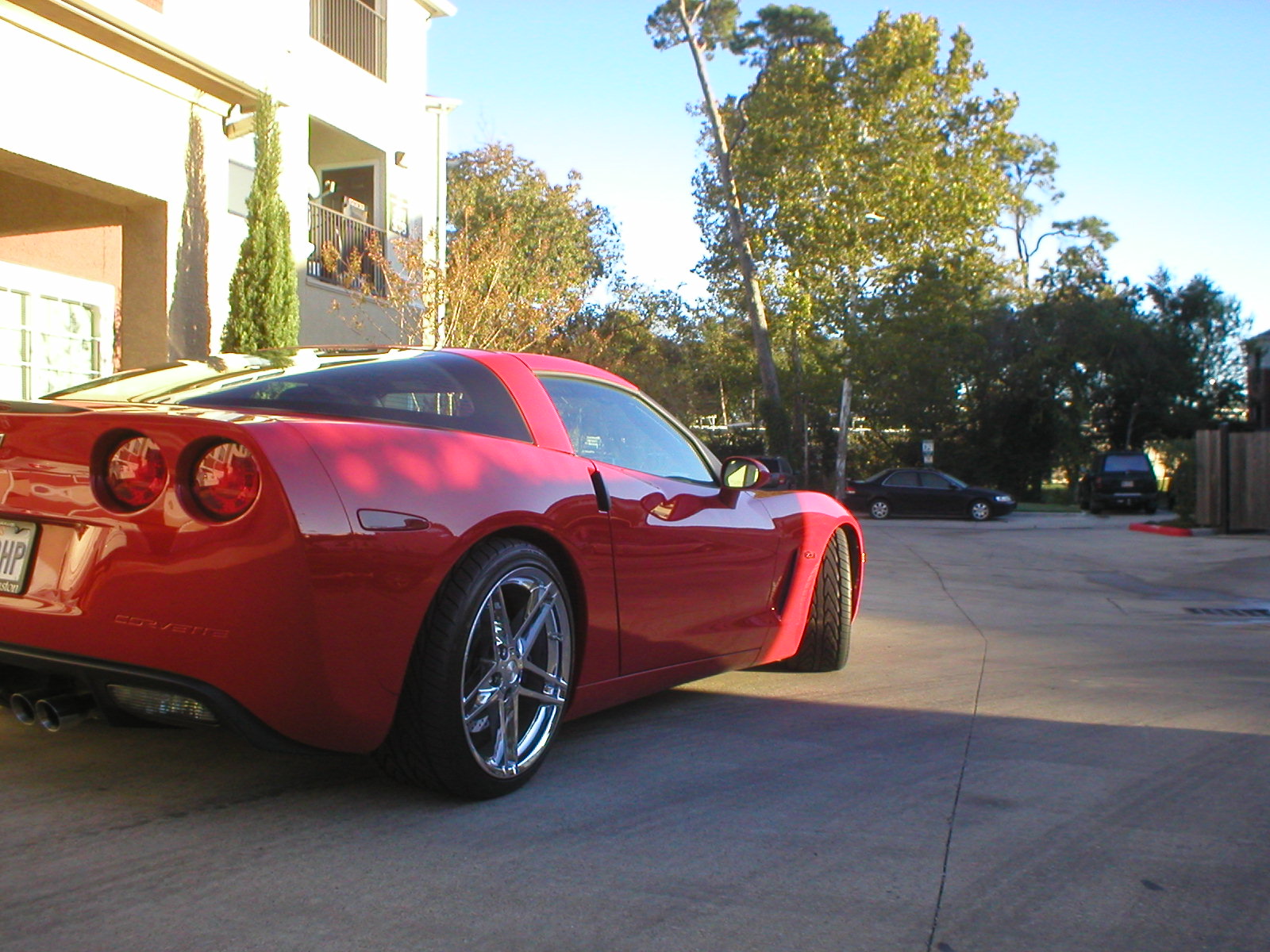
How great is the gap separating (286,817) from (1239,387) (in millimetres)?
45018

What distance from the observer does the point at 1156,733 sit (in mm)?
4527

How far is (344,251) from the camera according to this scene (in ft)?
52.7

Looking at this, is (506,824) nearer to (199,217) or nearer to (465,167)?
(199,217)

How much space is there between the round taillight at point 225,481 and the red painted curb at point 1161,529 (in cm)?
2031

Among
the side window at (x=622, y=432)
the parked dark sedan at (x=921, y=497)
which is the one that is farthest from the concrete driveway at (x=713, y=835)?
the parked dark sedan at (x=921, y=497)

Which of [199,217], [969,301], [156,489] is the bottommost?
[156,489]

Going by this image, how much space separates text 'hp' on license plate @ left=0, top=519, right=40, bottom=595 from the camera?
304 cm

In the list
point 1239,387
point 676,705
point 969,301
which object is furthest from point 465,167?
point 676,705

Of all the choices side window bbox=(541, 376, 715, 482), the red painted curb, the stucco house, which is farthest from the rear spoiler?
the red painted curb

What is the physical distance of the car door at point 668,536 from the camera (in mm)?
3973

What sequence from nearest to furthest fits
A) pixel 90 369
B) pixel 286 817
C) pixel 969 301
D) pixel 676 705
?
pixel 286 817, pixel 676 705, pixel 90 369, pixel 969 301

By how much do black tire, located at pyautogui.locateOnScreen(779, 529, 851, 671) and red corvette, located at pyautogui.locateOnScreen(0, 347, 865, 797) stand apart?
1.55 meters

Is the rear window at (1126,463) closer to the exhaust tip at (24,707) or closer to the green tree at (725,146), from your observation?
the green tree at (725,146)

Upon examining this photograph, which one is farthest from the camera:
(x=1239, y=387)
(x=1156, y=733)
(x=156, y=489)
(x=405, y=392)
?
(x=1239, y=387)
